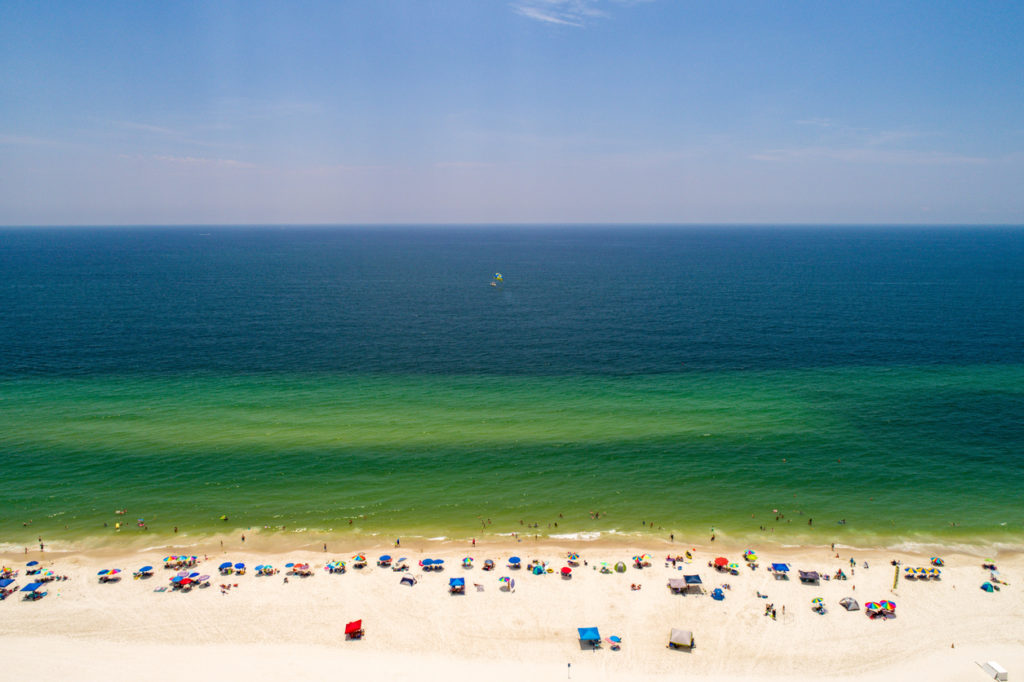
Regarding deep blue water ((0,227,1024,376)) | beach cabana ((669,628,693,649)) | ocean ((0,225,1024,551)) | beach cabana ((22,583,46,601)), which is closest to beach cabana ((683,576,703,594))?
beach cabana ((669,628,693,649))

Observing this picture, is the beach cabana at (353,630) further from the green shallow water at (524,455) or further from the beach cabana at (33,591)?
the beach cabana at (33,591)

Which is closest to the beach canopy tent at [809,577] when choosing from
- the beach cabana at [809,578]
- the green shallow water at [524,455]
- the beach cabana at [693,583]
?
the beach cabana at [809,578]

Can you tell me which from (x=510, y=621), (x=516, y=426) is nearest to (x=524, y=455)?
(x=516, y=426)

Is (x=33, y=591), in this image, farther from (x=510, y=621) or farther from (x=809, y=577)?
(x=809, y=577)

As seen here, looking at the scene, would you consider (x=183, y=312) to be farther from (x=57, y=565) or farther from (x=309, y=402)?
(x=57, y=565)

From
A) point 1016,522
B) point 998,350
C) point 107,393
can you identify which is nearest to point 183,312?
point 107,393
